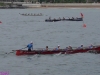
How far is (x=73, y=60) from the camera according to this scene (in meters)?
66.1

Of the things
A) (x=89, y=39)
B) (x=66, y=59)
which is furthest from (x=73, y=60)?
(x=89, y=39)

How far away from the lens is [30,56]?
225 feet

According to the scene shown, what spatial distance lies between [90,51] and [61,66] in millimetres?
9268

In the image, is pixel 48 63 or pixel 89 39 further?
pixel 89 39

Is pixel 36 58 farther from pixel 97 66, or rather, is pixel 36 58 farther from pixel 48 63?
pixel 97 66

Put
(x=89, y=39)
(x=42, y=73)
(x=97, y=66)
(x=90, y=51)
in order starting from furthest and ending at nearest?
(x=89, y=39) < (x=90, y=51) < (x=97, y=66) < (x=42, y=73)

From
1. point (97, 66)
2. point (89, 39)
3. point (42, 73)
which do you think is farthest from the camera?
point (89, 39)

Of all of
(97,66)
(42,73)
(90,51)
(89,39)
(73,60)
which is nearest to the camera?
(42,73)

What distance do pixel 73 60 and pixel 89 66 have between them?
4.46 m

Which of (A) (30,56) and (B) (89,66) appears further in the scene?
(A) (30,56)

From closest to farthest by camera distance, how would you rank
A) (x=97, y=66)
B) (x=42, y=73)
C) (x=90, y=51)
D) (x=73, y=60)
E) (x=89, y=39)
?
(x=42, y=73) < (x=97, y=66) < (x=73, y=60) < (x=90, y=51) < (x=89, y=39)

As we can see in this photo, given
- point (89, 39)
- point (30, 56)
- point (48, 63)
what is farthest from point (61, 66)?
point (89, 39)

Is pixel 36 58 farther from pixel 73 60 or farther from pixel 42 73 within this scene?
pixel 42 73

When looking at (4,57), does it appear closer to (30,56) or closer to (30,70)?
(30,56)
